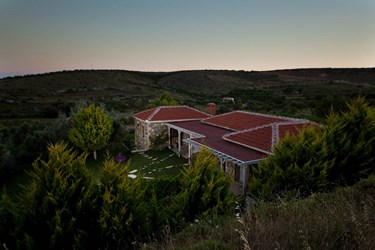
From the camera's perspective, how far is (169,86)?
86.5m

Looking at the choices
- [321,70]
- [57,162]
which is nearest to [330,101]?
[57,162]

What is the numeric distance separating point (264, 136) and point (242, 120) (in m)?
5.17

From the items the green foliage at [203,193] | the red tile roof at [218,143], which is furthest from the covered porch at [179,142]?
the green foliage at [203,193]

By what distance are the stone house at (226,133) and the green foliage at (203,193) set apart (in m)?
1.07

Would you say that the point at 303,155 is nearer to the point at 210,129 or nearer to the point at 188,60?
the point at 210,129

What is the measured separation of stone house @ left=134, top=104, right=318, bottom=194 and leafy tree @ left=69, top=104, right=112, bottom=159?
3.42 m

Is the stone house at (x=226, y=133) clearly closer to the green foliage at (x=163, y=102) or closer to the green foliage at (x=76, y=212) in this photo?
the green foliage at (x=76, y=212)

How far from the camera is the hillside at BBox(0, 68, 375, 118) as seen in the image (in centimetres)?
5183

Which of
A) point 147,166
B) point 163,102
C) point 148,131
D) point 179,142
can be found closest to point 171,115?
point 148,131

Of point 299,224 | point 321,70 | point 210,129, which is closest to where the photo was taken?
point 299,224

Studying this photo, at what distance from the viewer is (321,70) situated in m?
67.1

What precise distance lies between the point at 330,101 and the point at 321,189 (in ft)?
82.7

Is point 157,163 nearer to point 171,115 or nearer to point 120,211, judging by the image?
point 171,115

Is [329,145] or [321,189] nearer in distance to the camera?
[321,189]
